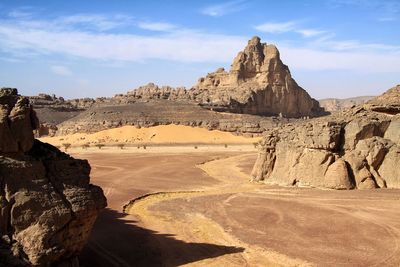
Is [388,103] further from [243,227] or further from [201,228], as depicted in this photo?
[201,228]

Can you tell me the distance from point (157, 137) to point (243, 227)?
4405 cm

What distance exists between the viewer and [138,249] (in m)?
12.3

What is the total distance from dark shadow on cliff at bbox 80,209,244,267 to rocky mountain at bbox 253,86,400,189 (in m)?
10.0

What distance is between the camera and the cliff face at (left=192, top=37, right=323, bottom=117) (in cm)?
7188

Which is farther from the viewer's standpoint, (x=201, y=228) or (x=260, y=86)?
(x=260, y=86)

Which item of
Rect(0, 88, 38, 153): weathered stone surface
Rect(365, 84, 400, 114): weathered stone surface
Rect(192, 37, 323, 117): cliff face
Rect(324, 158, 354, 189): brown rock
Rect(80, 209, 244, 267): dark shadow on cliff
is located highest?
Rect(192, 37, 323, 117): cliff face

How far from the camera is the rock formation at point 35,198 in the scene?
8258 mm

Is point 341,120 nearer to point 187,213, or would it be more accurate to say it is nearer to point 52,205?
point 187,213

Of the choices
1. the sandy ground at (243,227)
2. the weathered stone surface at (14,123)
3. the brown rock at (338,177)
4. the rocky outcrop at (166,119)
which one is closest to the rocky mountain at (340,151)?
the brown rock at (338,177)

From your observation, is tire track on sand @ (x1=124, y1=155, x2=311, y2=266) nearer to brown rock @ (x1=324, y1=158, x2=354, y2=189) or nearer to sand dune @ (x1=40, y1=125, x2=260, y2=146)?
brown rock @ (x1=324, y1=158, x2=354, y2=189)

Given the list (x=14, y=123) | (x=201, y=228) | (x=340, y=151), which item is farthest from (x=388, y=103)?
(x=14, y=123)

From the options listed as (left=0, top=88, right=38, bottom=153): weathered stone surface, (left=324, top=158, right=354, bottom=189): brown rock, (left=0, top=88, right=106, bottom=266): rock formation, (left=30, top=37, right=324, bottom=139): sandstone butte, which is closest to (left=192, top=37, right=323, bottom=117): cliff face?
(left=30, top=37, right=324, bottom=139): sandstone butte

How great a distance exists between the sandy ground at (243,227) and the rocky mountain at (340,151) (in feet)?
3.64

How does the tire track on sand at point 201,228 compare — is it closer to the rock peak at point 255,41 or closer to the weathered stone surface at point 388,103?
the weathered stone surface at point 388,103
